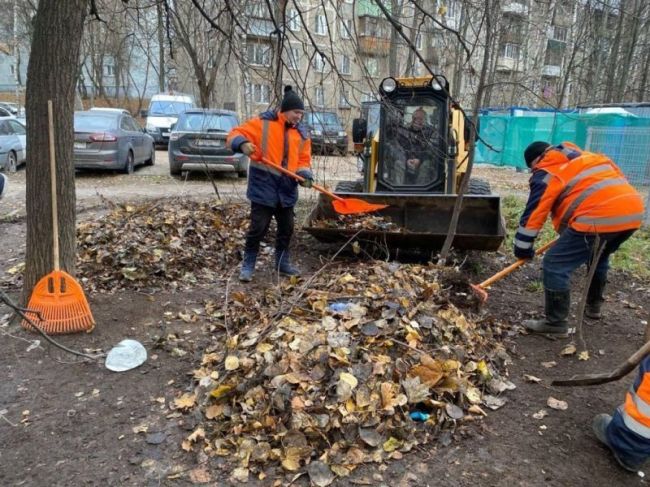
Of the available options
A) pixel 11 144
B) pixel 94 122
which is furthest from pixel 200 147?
pixel 11 144

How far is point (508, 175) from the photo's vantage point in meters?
16.3

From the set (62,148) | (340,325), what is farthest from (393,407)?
(62,148)

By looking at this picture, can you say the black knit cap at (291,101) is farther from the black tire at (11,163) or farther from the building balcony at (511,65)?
the black tire at (11,163)

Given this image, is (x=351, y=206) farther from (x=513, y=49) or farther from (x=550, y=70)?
(x=550, y=70)

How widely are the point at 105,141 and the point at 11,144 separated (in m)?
2.47

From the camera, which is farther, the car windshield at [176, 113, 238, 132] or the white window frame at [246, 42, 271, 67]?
the car windshield at [176, 113, 238, 132]

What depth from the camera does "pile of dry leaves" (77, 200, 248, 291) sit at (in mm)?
4930

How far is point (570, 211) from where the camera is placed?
391 cm

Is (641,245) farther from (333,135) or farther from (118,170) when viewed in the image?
(118,170)

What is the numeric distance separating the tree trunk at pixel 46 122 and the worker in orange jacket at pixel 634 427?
385cm

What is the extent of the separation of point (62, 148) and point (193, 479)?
8.62 ft

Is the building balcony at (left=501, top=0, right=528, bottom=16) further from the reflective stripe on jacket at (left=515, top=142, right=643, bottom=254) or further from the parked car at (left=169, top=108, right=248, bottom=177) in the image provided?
the parked car at (left=169, top=108, right=248, bottom=177)

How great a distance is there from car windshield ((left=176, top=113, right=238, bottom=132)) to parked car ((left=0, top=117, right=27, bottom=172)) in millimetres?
3953

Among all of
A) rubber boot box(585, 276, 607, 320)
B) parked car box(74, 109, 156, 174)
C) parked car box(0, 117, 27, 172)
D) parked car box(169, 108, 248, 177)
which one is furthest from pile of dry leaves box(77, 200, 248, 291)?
parked car box(0, 117, 27, 172)
